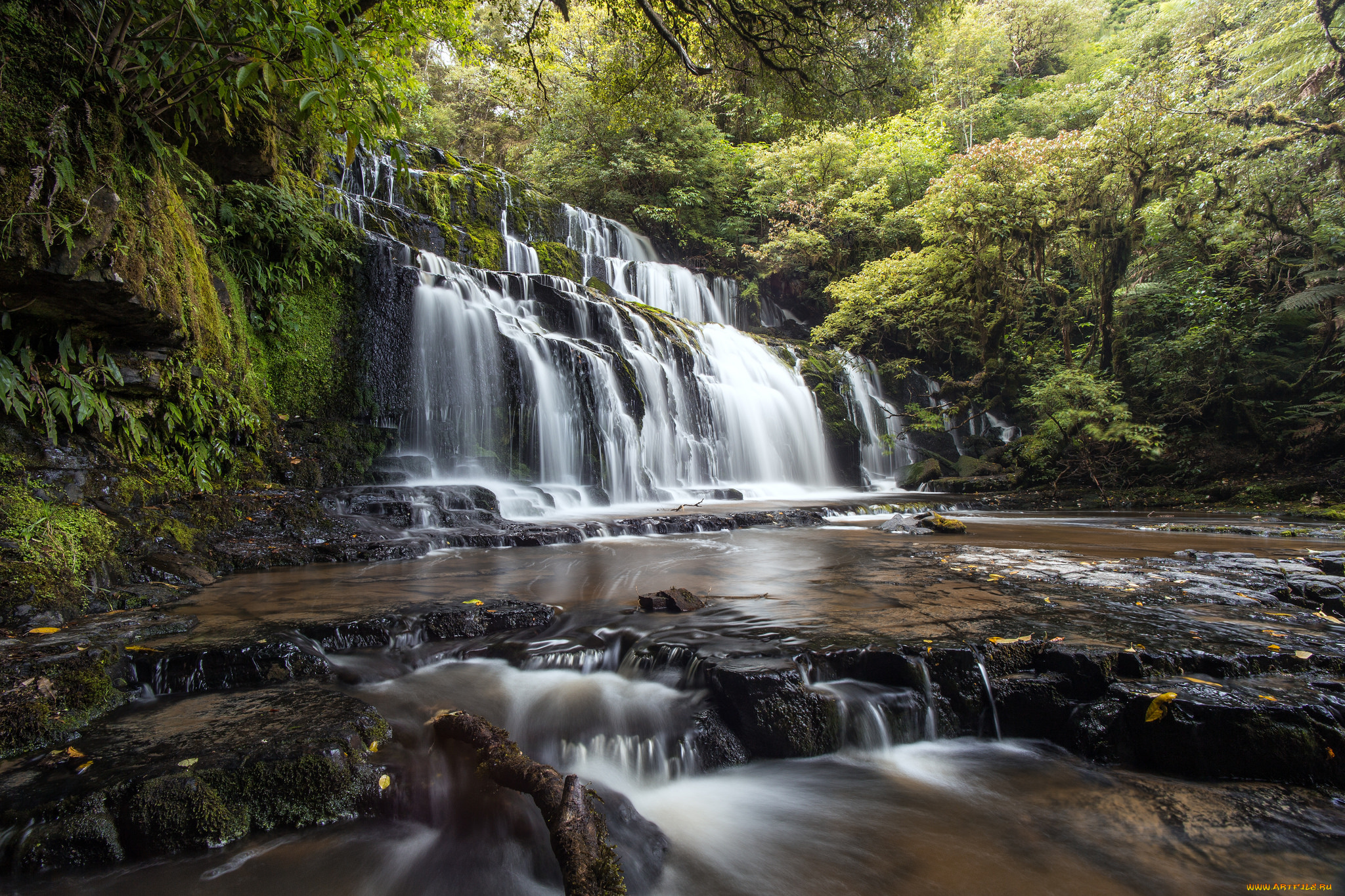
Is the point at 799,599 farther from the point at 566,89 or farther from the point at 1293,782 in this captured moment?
the point at 566,89

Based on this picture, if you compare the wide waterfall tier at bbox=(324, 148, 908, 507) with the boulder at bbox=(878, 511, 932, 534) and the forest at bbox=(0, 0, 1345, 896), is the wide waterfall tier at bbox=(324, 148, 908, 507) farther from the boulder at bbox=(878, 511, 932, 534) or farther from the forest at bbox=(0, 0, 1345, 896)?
the boulder at bbox=(878, 511, 932, 534)

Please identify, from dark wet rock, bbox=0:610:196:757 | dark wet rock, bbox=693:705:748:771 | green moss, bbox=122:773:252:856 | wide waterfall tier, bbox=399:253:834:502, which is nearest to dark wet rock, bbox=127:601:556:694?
dark wet rock, bbox=0:610:196:757

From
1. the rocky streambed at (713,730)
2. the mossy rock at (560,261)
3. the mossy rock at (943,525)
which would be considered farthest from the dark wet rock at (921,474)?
the rocky streambed at (713,730)

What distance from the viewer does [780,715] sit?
96.1 inches

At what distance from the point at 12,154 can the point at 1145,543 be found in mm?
9505

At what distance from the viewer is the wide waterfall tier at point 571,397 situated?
366 inches

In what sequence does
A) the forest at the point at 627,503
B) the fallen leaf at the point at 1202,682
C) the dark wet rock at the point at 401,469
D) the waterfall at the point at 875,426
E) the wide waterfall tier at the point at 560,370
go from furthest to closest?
the waterfall at the point at 875,426 → the wide waterfall tier at the point at 560,370 → the dark wet rock at the point at 401,469 → the fallen leaf at the point at 1202,682 → the forest at the point at 627,503

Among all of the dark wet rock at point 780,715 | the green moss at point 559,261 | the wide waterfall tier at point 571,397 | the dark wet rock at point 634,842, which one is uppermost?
the green moss at point 559,261

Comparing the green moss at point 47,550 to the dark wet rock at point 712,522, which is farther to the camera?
the dark wet rock at point 712,522

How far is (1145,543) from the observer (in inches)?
231

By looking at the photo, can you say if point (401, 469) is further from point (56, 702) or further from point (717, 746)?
point (717, 746)

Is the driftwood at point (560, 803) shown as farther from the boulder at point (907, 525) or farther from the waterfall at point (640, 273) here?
the waterfall at point (640, 273)

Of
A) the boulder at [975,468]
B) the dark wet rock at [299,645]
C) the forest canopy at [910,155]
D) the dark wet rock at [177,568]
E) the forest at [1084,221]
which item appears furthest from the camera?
the boulder at [975,468]

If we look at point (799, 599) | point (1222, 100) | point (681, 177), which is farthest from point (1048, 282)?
point (799, 599)
